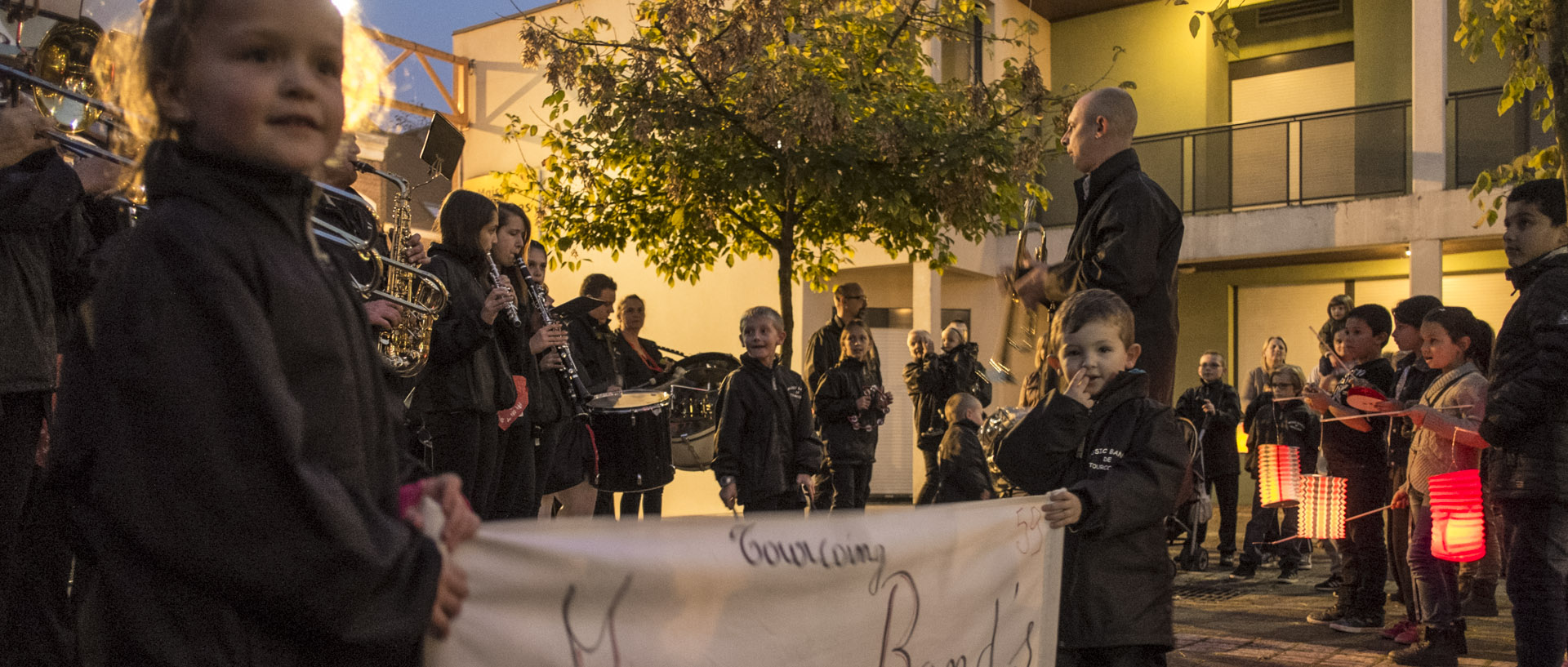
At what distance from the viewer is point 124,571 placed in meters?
1.33

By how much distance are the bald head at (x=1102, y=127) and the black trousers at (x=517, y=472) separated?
286cm

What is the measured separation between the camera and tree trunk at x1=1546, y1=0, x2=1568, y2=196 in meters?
4.68

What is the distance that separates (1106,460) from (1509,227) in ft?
8.77

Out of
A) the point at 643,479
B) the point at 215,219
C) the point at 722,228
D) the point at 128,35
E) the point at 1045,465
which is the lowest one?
the point at 643,479

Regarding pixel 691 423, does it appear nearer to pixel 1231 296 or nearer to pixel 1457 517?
pixel 1457 517

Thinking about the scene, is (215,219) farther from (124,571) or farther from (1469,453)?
(1469,453)

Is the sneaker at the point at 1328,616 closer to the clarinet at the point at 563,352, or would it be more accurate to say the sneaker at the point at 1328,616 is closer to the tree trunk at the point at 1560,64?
the tree trunk at the point at 1560,64

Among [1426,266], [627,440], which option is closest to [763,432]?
[627,440]

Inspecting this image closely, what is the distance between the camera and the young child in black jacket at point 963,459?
8.24 meters

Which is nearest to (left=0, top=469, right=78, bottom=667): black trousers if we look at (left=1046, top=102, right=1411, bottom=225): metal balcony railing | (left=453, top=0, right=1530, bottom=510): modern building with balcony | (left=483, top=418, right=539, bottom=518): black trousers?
(left=483, top=418, right=539, bottom=518): black trousers

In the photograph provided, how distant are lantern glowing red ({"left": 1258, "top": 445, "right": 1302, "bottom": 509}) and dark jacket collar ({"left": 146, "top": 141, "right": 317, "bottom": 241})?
800 cm

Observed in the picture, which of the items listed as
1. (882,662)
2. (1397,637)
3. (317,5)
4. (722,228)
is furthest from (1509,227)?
(722,228)

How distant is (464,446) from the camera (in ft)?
16.4

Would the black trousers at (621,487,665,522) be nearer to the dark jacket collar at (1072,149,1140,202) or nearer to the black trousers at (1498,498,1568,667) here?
the dark jacket collar at (1072,149,1140,202)
